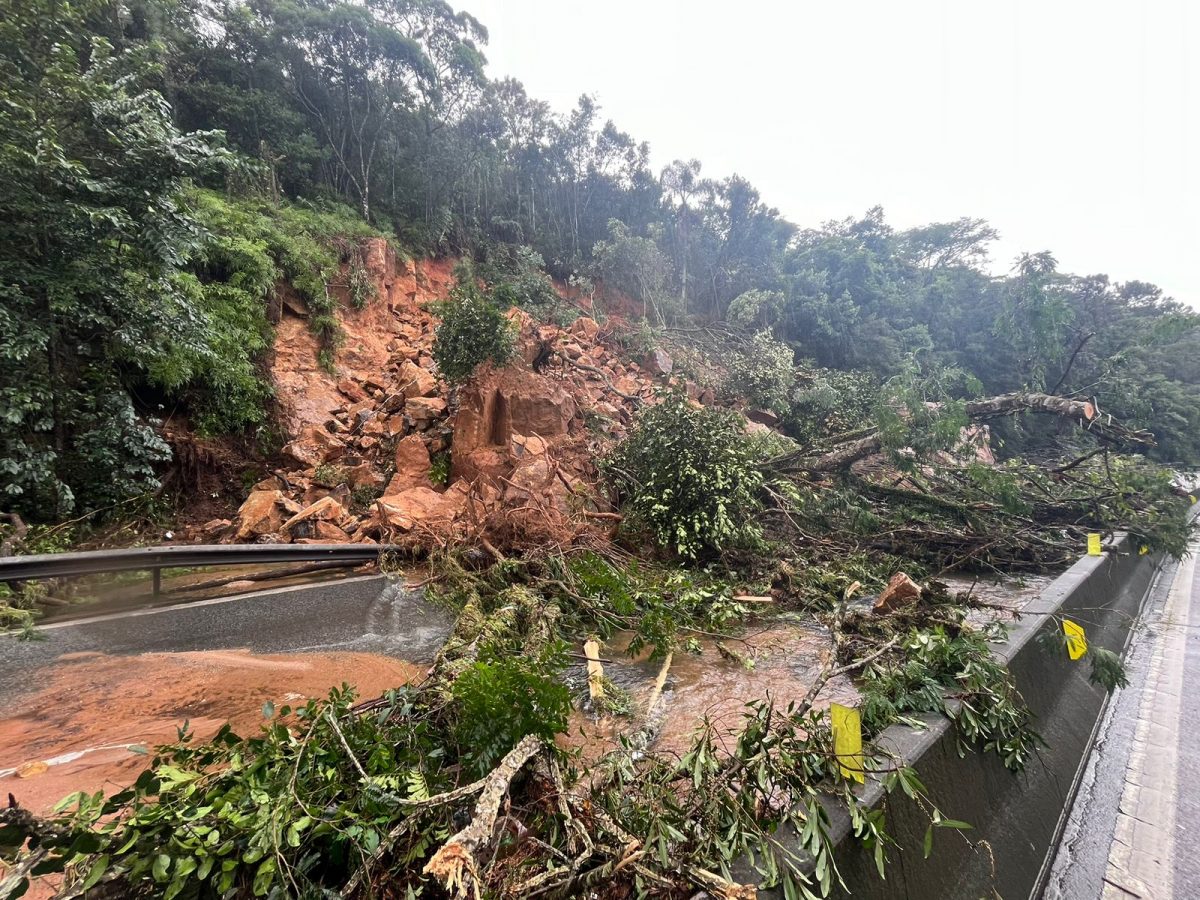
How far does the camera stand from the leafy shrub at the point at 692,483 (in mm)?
5918

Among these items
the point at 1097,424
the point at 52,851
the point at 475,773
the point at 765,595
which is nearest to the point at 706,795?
the point at 475,773

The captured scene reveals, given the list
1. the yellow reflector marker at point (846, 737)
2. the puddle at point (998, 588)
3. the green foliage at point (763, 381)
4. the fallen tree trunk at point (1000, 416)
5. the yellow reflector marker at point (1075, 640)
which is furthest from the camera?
the green foliage at point (763, 381)

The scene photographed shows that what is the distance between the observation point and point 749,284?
80.4 feet

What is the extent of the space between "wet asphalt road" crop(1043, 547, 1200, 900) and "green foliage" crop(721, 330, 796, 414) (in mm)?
9680

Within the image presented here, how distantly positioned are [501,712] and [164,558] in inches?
147

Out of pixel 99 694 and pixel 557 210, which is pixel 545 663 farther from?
pixel 557 210

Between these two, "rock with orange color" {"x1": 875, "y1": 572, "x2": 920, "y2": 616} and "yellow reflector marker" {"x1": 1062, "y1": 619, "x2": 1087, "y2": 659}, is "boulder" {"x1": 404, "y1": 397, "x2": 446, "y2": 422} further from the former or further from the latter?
"yellow reflector marker" {"x1": 1062, "y1": 619, "x2": 1087, "y2": 659}

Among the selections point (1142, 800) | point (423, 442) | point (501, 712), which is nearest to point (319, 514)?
point (423, 442)

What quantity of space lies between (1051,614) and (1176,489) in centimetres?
875

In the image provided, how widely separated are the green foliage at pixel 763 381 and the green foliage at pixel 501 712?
497 inches

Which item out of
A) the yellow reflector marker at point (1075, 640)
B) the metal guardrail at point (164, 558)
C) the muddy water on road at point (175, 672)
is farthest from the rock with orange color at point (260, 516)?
the yellow reflector marker at point (1075, 640)

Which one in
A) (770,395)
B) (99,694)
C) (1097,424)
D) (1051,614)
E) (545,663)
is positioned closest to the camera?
(545,663)

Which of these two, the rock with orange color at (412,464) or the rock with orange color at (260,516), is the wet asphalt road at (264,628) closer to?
the rock with orange color at (260,516)

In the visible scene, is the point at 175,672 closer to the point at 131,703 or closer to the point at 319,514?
the point at 131,703
